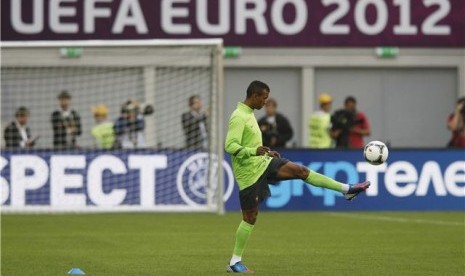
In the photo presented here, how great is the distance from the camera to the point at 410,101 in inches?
1379

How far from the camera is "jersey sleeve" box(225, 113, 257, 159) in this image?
514 inches

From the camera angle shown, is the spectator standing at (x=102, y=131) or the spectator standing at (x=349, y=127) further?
the spectator standing at (x=349, y=127)

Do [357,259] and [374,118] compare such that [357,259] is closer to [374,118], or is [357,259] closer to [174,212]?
[174,212]

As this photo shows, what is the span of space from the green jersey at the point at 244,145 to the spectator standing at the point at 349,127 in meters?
11.9

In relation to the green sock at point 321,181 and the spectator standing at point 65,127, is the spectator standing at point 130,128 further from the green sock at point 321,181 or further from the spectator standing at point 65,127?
the green sock at point 321,181

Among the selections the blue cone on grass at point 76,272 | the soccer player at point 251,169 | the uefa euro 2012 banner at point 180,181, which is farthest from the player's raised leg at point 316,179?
the uefa euro 2012 banner at point 180,181

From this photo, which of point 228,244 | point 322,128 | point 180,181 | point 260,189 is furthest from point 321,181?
point 322,128

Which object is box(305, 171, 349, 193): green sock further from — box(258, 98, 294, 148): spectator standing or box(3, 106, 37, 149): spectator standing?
box(3, 106, 37, 149): spectator standing

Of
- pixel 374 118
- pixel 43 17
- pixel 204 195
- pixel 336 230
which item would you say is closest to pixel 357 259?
pixel 336 230

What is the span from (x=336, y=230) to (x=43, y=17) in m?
7.60

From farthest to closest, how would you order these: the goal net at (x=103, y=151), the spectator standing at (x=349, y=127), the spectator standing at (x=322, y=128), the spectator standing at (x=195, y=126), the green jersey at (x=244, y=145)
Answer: the spectator standing at (x=322, y=128) < the spectator standing at (x=349, y=127) < the spectator standing at (x=195, y=126) < the goal net at (x=103, y=151) < the green jersey at (x=244, y=145)

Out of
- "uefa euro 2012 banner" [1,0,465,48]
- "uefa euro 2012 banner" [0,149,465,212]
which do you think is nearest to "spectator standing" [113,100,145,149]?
"uefa euro 2012 banner" [0,149,465,212]

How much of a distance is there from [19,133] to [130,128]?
2.05 metres

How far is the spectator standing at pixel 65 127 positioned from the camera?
80.0 feet
